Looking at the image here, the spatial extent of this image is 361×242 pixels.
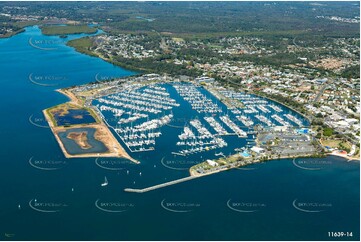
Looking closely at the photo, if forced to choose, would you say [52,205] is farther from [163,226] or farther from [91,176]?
[163,226]

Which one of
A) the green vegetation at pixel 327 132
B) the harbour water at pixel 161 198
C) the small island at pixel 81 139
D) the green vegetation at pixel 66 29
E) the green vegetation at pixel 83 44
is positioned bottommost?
the harbour water at pixel 161 198

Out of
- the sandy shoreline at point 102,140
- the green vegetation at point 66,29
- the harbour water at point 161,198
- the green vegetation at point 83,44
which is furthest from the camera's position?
the green vegetation at point 66,29

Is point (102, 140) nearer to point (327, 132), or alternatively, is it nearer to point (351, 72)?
point (327, 132)

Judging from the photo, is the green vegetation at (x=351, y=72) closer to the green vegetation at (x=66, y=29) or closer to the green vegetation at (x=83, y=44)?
the green vegetation at (x=83, y=44)

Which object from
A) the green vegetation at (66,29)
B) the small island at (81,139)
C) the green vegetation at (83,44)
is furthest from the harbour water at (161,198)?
the green vegetation at (66,29)

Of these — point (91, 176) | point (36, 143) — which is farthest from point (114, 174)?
point (36, 143)

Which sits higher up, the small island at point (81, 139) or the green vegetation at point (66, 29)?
→ the green vegetation at point (66, 29)
